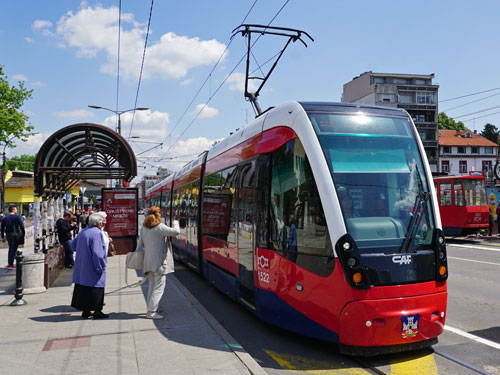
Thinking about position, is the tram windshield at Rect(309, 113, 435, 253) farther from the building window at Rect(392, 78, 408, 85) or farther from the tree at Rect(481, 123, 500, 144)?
the tree at Rect(481, 123, 500, 144)

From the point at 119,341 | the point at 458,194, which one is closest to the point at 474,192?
the point at 458,194

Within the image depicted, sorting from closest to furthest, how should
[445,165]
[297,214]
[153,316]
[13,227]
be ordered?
[297,214] < [153,316] < [13,227] < [445,165]

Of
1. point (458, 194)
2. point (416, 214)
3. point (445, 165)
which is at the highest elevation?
point (445, 165)

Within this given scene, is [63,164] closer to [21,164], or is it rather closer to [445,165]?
[445,165]

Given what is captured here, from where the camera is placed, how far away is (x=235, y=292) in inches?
313

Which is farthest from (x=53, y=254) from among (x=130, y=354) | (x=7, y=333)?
(x=130, y=354)

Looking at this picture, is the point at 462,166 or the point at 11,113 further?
the point at 462,166

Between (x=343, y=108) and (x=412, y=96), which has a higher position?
(x=412, y=96)

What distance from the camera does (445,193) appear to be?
72.1ft

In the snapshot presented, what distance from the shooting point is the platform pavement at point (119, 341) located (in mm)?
5098

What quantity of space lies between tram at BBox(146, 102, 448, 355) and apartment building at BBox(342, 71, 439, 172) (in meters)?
65.0

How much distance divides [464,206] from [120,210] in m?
14.5

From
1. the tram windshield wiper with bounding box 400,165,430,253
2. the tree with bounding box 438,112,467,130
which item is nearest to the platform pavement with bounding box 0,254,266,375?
the tram windshield wiper with bounding box 400,165,430,253

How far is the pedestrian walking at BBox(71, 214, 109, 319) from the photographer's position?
726 centimetres
